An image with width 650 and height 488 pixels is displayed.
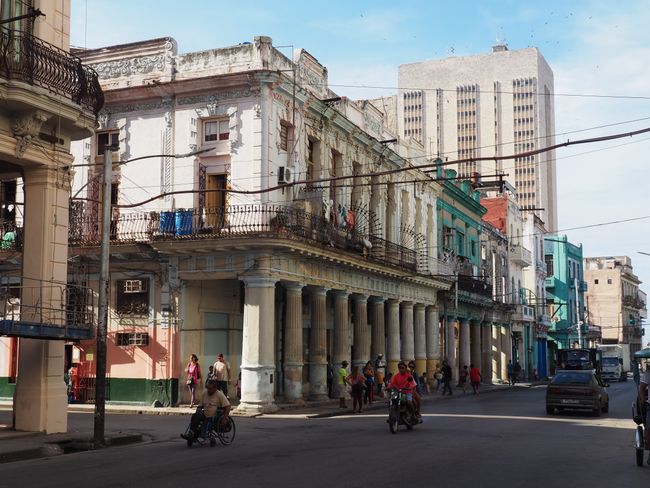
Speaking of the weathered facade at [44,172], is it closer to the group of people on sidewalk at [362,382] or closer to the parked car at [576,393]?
the group of people on sidewalk at [362,382]

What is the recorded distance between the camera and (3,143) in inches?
674

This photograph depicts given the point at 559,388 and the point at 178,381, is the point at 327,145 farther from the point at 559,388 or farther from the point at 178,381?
the point at 559,388

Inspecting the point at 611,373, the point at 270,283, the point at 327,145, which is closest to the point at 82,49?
the point at 327,145

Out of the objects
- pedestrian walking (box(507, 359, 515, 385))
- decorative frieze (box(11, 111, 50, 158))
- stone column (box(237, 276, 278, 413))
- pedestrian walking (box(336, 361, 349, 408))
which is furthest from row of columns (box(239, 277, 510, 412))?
decorative frieze (box(11, 111, 50, 158))

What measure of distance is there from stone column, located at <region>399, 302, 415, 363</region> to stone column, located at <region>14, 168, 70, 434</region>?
2490cm

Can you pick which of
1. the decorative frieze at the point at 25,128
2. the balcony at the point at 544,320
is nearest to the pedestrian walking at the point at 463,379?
the balcony at the point at 544,320

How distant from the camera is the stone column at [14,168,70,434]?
1805 centimetres

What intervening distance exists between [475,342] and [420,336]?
41.7 ft

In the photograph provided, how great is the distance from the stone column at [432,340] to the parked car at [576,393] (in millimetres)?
17384

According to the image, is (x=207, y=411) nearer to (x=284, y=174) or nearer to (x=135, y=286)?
(x=284, y=174)

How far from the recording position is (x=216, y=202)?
96.7 ft

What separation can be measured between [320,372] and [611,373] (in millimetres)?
48806

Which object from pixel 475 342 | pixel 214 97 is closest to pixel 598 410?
pixel 214 97

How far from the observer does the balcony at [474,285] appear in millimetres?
50188
